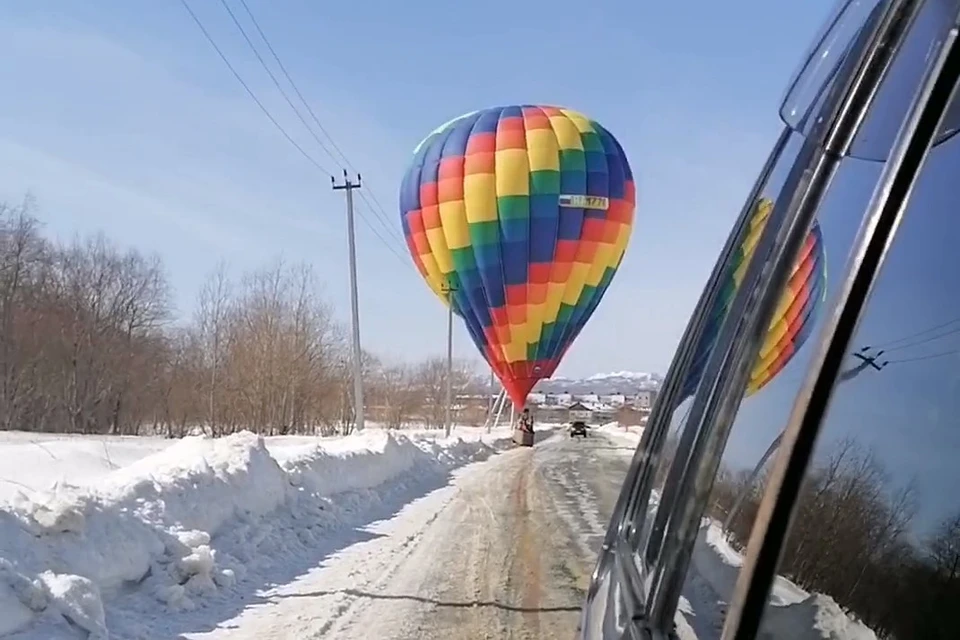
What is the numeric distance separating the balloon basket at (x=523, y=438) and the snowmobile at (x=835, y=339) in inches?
1653

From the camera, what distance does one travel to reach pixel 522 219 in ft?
85.2

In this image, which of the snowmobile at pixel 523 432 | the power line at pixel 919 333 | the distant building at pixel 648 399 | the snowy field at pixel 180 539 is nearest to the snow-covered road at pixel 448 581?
the snowy field at pixel 180 539

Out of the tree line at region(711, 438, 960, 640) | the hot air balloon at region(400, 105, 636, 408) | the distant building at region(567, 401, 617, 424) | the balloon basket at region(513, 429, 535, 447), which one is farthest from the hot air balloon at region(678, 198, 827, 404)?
the distant building at region(567, 401, 617, 424)

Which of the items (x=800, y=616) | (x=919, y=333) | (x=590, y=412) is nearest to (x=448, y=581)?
(x=800, y=616)

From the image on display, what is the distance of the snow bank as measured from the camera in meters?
5.25

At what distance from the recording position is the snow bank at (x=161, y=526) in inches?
207

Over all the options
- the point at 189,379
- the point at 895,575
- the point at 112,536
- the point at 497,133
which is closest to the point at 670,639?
the point at 895,575

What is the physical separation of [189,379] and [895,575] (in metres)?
73.0

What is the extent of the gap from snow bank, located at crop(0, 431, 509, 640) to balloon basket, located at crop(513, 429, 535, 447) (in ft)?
98.5

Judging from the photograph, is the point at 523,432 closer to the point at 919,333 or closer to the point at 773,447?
the point at 773,447

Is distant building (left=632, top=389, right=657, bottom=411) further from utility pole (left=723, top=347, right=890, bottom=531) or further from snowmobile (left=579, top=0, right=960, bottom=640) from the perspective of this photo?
utility pole (left=723, top=347, right=890, bottom=531)

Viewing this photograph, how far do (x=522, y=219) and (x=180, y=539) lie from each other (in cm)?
1979

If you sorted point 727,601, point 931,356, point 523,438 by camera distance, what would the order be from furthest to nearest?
point 523,438 → point 727,601 → point 931,356

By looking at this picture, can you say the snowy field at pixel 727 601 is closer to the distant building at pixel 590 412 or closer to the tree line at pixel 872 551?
the tree line at pixel 872 551
